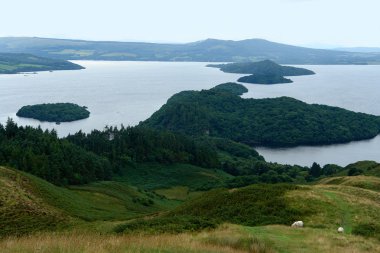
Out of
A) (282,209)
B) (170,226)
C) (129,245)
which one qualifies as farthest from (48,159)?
(129,245)

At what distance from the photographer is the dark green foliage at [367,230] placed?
2539 centimetres

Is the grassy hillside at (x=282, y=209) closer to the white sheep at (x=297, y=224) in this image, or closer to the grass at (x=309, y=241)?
the white sheep at (x=297, y=224)

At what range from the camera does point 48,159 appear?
9719 cm

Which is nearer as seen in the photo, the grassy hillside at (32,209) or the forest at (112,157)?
the grassy hillside at (32,209)

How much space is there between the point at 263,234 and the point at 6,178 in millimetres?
32703

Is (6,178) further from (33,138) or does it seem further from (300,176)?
(300,176)

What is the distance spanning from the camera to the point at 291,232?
2403cm

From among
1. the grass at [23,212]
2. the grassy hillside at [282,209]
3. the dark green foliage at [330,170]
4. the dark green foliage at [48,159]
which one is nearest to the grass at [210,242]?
the grassy hillside at [282,209]

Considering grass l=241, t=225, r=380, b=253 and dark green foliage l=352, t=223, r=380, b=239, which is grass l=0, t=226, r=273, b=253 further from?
dark green foliage l=352, t=223, r=380, b=239

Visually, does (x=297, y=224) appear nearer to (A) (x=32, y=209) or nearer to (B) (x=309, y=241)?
(B) (x=309, y=241)

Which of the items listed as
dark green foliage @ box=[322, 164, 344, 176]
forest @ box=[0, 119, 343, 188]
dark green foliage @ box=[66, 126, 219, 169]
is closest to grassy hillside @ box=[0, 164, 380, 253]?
forest @ box=[0, 119, 343, 188]

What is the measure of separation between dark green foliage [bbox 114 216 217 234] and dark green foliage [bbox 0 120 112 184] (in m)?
64.8

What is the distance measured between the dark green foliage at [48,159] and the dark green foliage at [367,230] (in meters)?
70.3

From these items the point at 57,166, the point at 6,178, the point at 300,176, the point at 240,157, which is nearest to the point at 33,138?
the point at 57,166
